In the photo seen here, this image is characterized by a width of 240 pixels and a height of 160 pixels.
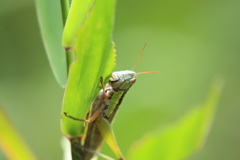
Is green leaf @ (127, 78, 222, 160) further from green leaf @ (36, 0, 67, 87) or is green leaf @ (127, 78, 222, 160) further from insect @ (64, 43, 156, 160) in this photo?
insect @ (64, 43, 156, 160)

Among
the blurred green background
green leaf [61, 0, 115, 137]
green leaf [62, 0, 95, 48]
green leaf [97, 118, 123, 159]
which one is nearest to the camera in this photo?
green leaf [61, 0, 115, 137]

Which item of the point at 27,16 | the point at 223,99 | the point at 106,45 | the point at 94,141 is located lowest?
the point at 223,99

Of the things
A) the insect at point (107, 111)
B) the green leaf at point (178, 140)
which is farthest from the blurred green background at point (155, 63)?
the green leaf at point (178, 140)

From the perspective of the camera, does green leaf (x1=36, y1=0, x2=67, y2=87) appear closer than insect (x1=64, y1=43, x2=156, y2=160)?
Yes

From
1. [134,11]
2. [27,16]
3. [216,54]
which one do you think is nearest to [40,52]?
[27,16]

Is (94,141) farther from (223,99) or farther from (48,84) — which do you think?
(223,99)

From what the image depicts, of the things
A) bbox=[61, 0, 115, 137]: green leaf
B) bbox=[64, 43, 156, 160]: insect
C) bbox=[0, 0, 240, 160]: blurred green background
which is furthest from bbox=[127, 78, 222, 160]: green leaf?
bbox=[0, 0, 240, 160]: blurred green background

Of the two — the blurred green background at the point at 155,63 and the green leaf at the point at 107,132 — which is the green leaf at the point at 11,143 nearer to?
Result: the green leaf at the point at 107,132
